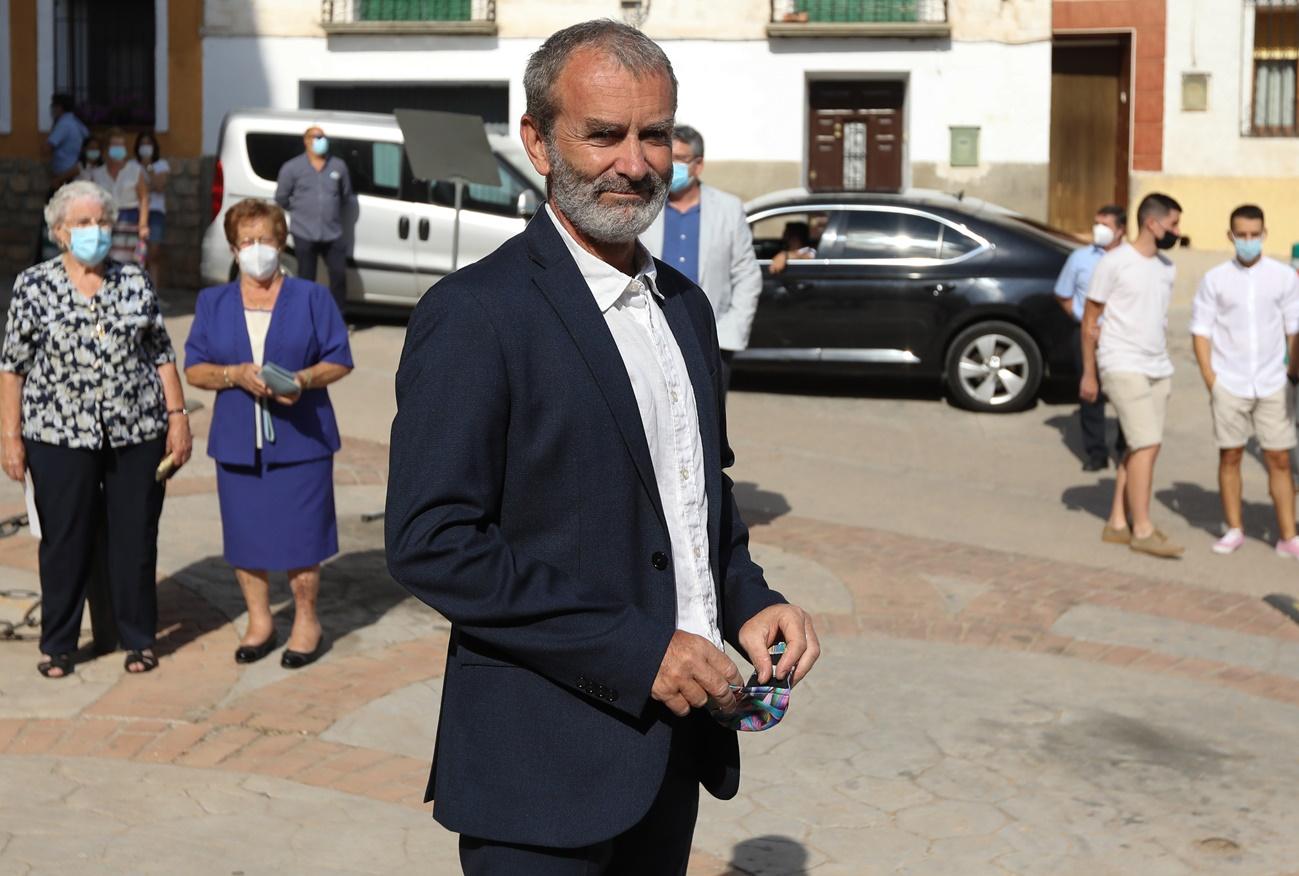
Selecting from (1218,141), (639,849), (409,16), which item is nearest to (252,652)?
(639,849)

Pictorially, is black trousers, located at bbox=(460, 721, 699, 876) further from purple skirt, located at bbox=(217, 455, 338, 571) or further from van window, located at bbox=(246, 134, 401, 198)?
van window, located at bbox=(246, 134, 401, 198)

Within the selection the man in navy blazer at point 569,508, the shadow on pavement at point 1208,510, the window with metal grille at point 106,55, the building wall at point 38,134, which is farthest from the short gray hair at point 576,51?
the window with metal grille at point 106,55

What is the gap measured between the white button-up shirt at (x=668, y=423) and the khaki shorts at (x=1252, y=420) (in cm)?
763

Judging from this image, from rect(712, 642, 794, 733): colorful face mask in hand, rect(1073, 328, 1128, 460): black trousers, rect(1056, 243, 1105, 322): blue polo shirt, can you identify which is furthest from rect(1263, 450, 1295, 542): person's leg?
Result: rect(712, 642, 794, 733): colorful face mask in hand

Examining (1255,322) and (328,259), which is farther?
(328,259)

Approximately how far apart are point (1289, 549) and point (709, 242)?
3593mm

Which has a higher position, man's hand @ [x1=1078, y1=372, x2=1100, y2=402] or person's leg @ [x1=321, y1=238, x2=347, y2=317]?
person's leg @ [x1=321, y1=238, x2=347, y2=317]

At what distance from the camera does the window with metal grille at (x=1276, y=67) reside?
25.5m

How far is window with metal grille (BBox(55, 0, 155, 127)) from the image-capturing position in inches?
989

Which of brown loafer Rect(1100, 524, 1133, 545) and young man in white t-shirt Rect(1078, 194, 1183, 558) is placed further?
brown loafer Rect(1100, 524, 1133, 545)

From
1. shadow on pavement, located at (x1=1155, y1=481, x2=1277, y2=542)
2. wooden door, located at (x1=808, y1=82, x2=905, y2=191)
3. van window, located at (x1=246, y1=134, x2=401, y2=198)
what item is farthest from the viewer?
wooden door, located at (x1=808, y1=82, x2=905, y2=191)

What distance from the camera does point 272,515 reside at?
7.39m

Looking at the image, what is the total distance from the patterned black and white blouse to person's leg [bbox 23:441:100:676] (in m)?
0.09

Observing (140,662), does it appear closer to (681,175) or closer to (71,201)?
(71,201)
